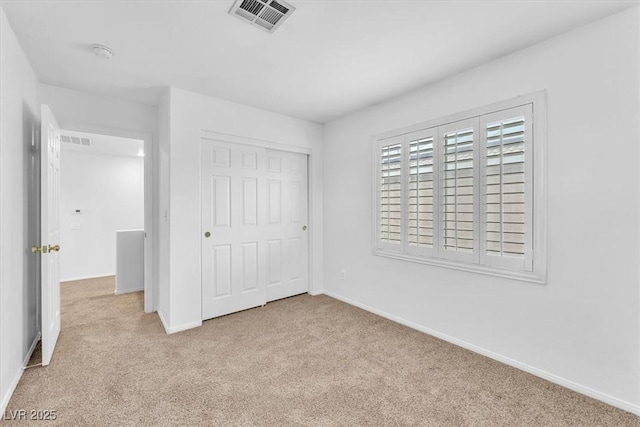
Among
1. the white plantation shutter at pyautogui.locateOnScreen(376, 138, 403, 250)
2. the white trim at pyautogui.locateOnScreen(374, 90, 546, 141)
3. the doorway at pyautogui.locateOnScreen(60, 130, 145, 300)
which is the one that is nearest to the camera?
the white trim at pyautogui.locateOnScreen(374, 90, 546, 141)

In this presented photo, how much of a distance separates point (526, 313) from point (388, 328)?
1.22 m

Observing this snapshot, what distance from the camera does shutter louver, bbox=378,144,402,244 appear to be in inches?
124

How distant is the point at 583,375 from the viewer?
1955 mm

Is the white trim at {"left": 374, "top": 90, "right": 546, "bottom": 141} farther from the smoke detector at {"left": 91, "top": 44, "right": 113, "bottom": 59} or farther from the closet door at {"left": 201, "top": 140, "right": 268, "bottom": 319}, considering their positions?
the smoke detector at {"left": 91, "top": 44, "right": 113, "bottom": 59}

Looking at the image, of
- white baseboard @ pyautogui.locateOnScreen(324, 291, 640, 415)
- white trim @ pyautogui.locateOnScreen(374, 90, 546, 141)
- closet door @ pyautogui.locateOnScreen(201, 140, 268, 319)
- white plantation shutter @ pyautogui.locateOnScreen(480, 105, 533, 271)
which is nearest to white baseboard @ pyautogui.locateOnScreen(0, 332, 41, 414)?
closet door @ pyautogui.locateOnScreen(201, 140, 268, 319)

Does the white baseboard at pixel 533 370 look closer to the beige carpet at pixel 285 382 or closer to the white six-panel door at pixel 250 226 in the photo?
the beige carpet at pixel 285 382

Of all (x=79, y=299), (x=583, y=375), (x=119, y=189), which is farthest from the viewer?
(x=119, y=189)

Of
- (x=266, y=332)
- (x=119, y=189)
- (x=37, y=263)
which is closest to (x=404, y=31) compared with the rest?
(x=266, y=332)

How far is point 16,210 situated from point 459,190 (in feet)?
11.1

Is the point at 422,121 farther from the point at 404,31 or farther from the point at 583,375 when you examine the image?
the point at 583,375

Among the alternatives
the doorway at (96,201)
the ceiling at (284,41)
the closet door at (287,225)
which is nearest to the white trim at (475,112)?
the ceiling at (284,41)

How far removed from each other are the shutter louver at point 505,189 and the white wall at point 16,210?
3323 millimetres

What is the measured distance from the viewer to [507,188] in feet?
7.45

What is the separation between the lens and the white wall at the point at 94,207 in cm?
498
